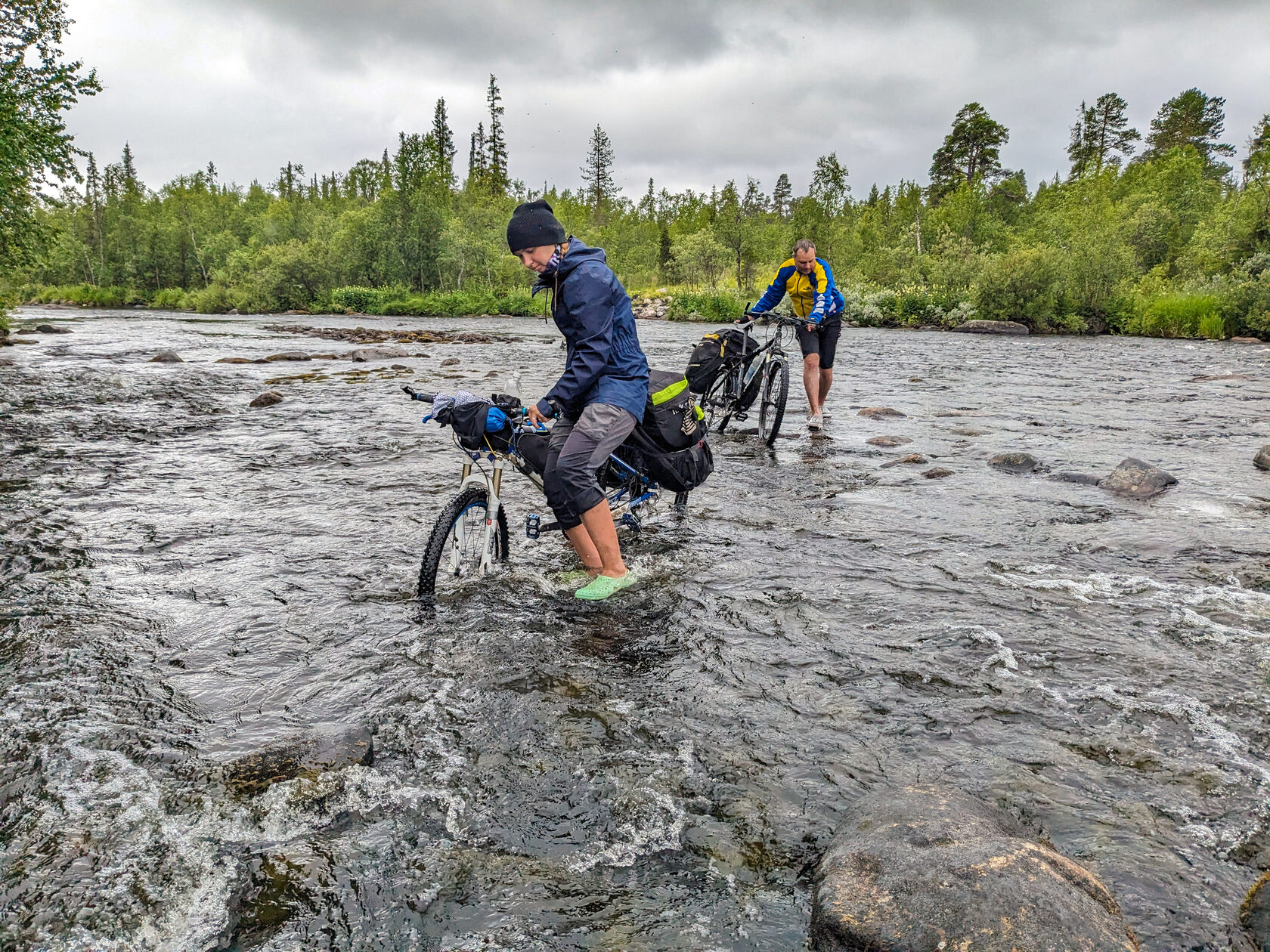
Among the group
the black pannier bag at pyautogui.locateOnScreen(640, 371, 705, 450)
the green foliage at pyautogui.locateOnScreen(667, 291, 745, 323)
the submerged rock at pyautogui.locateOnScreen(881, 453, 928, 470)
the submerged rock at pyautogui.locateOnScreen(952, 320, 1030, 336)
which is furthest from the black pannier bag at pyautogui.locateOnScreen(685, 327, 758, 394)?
the green foliage at pyautogui.locateOnScreen(667, 291, 745, 323)

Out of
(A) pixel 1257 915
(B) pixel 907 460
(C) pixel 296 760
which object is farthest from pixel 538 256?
(B) pixel 907 460

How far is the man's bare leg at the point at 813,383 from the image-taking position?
1239 cm

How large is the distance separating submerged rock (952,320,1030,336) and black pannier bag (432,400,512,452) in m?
39.3

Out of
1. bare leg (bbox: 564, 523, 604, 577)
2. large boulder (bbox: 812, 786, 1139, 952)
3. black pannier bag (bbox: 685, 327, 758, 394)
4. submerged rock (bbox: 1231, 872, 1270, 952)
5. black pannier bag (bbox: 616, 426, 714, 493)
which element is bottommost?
submerged rock (bbox: 1231, 872, 1270, 952)

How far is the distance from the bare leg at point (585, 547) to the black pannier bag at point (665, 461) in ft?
2.62

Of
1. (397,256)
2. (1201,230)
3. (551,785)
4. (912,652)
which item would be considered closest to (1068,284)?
(1201,230)

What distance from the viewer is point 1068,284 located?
39219mm

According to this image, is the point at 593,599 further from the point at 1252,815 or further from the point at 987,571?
the point at 1252,815

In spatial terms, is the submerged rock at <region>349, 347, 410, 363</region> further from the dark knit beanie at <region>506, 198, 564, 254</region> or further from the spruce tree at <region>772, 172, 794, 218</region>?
the spruce tree at <region>772, 172, 794, 218</region>

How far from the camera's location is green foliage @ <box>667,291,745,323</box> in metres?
50.8

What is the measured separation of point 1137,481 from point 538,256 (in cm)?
780

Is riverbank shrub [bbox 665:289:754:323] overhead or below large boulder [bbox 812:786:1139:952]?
overhead

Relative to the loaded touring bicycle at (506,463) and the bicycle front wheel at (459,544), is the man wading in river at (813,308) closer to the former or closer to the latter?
the loaded touring bicycle at (506,463)

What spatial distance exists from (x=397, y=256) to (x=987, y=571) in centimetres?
7391
